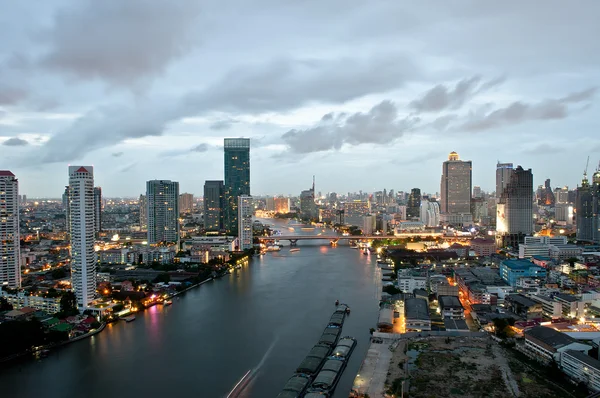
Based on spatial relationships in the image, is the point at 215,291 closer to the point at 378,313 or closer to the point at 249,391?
the point at 378,313

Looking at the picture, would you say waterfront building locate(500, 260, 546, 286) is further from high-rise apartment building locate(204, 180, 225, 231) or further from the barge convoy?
high-rise apartment building locate(204, 180, 225, 231)

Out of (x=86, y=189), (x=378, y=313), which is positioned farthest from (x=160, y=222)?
(x=378, y=313)

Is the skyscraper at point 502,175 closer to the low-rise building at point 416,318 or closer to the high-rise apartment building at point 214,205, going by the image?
the high-rise apartment building at point 214,205

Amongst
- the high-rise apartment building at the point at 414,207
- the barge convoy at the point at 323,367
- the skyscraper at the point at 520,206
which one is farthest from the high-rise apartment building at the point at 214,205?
the barge convoy at the point at 323,367

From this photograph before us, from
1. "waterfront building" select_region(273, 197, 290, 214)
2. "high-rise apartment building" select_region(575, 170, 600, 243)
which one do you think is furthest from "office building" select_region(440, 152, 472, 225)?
"waterfront building" select_region(273, 197, 290, 214)

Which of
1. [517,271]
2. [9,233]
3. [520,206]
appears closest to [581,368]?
[517,271]

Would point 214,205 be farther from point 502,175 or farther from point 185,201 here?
point 502,175
